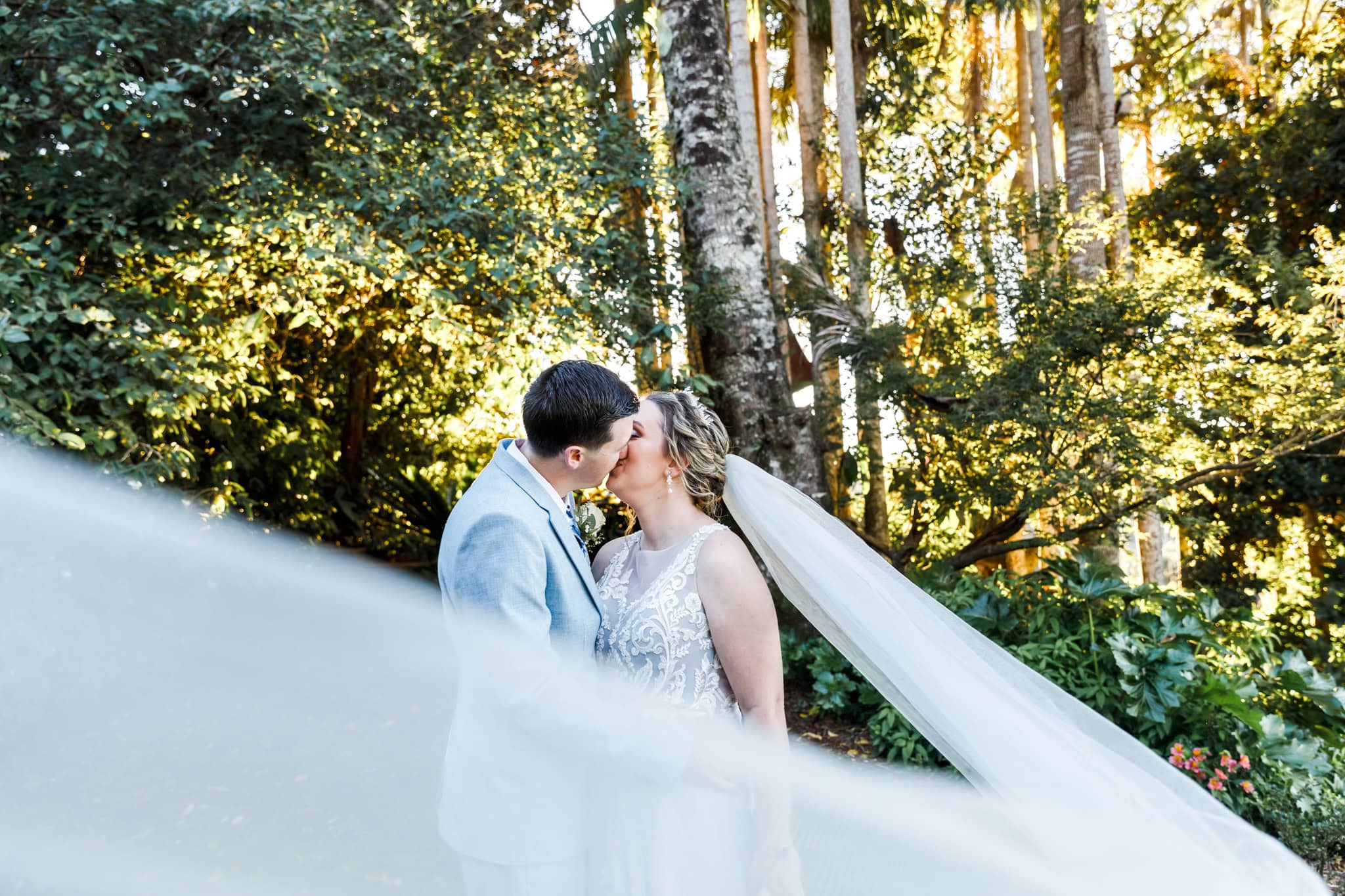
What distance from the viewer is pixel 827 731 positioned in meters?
5.39

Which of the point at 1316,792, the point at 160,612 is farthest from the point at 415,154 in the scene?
the point at 1316,792

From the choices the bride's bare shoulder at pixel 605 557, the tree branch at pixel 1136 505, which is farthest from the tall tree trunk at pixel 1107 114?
the bride's bare shoulder at pixel 605 557

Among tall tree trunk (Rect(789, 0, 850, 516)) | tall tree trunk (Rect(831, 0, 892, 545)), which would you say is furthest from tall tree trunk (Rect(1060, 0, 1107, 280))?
tall tree trunk (Rect(789, 0, 850, 516))

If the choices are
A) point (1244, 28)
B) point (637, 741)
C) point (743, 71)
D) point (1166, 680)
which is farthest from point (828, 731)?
point (1244, 28)

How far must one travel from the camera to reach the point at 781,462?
252 inches

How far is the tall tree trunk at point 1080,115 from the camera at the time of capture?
851 centimetres

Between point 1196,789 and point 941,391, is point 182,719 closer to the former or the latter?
point 941,391

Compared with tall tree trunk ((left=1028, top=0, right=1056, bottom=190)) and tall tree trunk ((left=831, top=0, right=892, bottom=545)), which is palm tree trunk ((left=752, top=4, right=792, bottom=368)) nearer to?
tall tree trunk ((left=831, top=0, right=892, bottom=545))

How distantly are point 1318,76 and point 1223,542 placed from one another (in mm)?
4716

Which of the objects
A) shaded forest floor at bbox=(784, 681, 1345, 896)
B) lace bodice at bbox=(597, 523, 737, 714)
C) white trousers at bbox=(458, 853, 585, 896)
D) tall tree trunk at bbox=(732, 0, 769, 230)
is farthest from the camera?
tall tree trunk at bbox=(732, 0, 769, 230)

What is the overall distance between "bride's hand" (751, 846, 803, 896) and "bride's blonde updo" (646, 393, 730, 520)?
91cm

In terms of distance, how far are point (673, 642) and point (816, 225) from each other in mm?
7984

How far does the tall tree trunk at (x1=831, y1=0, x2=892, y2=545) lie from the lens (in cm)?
650

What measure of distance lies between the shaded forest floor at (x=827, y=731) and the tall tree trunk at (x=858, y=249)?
1.73 m
